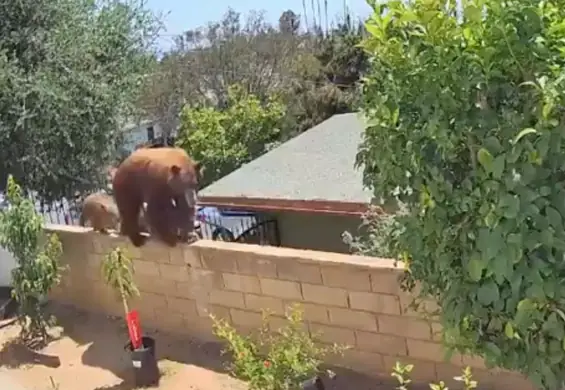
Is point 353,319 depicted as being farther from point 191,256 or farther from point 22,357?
point 22,357

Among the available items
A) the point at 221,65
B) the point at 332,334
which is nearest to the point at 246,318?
the point at 332,334

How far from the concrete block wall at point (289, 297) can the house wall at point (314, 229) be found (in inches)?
124

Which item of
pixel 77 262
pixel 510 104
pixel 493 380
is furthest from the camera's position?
pixel 77 262

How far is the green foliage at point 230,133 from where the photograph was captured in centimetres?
1800

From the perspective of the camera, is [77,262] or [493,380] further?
[77,262]

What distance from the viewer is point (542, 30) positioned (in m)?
1.96

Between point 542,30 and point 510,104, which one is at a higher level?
point 542,30

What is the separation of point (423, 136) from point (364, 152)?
0.47 m

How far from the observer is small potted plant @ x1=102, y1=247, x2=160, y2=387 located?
15.8 ft

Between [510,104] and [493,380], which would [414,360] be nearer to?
[493,380]

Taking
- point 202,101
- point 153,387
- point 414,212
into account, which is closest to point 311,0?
point 202,101

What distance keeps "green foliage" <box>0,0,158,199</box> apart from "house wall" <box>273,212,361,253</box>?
266 cm

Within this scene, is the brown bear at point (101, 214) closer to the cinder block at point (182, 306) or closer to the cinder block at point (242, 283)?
the cinder block at point (182, 306)

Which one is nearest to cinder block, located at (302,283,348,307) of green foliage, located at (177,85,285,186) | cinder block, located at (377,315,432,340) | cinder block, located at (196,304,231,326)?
cinder block, located at (377,315,432,340)
